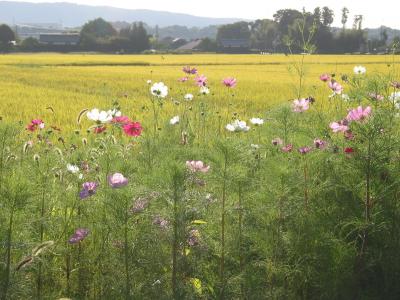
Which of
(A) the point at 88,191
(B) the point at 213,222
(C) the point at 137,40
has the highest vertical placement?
(A) the point at 88,191

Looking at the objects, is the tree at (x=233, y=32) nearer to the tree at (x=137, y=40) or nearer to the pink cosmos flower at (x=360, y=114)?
the tree at (x=137, y=40)

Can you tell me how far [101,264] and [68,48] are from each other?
6776 centimetres

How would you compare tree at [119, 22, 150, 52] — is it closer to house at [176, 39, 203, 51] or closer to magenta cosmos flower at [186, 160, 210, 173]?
house at [176, 39, 203, 51]

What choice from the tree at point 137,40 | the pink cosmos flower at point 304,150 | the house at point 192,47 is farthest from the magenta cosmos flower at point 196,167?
the house at point 192,47

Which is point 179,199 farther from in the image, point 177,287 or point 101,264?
point 101,264

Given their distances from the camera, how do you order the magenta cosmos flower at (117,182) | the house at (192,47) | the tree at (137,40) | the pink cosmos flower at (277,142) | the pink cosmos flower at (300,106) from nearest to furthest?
the magenta cosmos flower at (117,182), the pink cosmos flower at (277,142), the pink cosmos flower at (300,106), the tree at (137,40), the house at (192,47)

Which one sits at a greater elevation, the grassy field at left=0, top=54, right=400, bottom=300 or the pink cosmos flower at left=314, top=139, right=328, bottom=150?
the pink cosmos flower at left=314, top=139, right=328, bottom=150

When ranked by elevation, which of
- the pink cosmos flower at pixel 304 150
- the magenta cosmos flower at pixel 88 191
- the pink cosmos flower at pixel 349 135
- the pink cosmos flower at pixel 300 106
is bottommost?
the magenta cosmos flower at pixel 88 191

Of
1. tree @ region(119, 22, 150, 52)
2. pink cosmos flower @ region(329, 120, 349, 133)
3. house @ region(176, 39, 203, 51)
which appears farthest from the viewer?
house @ region(176, 39, 203, 51)

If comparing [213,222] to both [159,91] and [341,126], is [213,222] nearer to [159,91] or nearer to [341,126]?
[341,126]

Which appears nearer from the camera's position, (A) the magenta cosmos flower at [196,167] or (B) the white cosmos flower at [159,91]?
(A) the magenta cosmos flower at [196,167]

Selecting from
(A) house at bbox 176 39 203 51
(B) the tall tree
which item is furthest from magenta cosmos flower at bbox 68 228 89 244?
(A) house at bbox 176 39 203 51

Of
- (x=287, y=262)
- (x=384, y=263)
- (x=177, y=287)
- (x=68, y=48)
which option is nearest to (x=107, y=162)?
(x=177, y=287)

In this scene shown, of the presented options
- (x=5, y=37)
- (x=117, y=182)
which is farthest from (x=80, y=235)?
(x=5, y=37)
